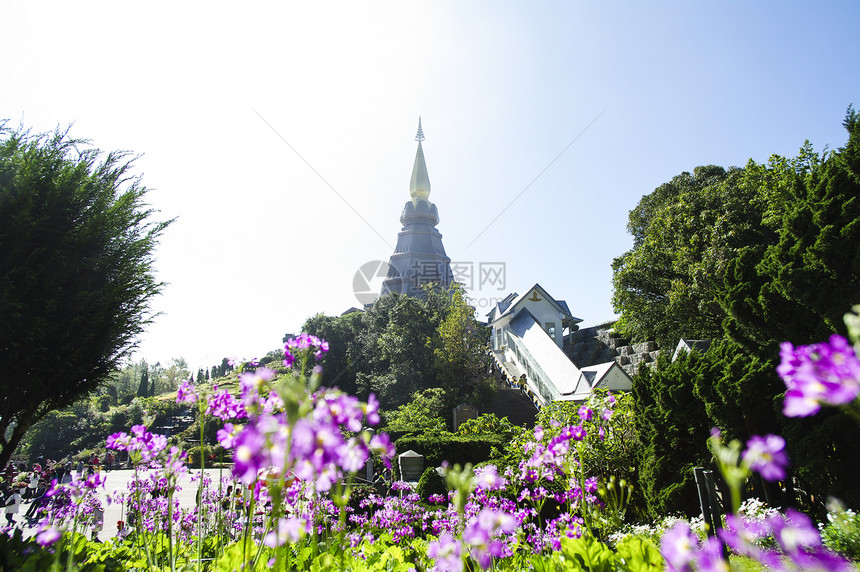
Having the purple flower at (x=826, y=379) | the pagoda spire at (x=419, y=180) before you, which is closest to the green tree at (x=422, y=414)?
the purple flower at (x=826, y=379)

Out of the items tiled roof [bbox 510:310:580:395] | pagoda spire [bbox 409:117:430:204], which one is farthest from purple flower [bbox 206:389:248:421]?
pagoda spire [bbox 409:117:430:204]

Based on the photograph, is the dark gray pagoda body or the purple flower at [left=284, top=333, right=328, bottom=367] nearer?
the purple flower at [left=284, top=333, right=328, bottom=367]

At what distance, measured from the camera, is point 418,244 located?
254ft

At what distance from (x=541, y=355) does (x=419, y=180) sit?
6162 cm

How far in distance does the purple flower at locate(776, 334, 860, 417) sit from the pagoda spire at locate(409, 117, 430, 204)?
82.3 meters

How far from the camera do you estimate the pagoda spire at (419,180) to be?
83.1 meters

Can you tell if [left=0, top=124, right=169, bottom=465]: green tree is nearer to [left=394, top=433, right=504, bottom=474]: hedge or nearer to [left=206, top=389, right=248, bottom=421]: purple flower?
[left=206, top=389, right=248, bottom=421]: purple flower

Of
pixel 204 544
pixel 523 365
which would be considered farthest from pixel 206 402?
pixel 523 365

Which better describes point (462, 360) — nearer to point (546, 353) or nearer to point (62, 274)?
point (546, 353)

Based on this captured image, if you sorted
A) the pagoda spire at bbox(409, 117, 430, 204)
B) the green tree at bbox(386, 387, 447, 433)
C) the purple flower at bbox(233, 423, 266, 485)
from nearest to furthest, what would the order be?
1. the purple flower at bbox(233, 423, 266, 485)
2. the green tree at bbox(386, 387, 447, 433)
3. the pagoda spire at bbox(409, 117, 430, 204)

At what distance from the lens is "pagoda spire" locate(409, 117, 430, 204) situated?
83062 millimetres

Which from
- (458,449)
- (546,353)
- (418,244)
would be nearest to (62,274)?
(458,449)

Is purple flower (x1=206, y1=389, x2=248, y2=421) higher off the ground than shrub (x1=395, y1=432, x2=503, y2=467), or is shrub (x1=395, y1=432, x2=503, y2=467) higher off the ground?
purple flower (x1=206, y1=389, x2=248, y2=421)

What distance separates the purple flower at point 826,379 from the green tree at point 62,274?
31.5ft
